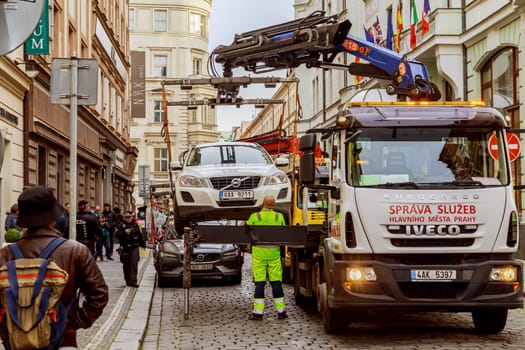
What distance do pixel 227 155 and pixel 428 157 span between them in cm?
527

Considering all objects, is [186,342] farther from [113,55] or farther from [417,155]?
[113,55]

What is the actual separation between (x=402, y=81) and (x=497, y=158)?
4361 mm

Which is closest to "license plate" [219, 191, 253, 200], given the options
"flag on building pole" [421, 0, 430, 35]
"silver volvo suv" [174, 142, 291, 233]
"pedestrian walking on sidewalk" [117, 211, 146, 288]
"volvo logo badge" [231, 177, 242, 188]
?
"silver volvo suv" [174, 142, 291, 233]

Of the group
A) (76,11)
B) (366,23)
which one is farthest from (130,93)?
(76,11)

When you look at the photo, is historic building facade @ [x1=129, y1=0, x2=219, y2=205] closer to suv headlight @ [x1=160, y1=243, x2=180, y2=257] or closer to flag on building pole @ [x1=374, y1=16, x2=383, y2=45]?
flag on building pole @ [x1=374, y1=16, x2=383, y2=45]

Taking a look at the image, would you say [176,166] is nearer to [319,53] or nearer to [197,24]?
[319,53]

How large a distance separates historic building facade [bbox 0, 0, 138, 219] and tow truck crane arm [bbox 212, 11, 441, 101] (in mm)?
2957

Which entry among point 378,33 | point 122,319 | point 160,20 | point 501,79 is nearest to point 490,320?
point 122,319

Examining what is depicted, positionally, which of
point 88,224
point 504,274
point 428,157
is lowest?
point 504,274

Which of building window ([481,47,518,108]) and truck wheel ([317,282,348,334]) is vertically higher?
building window ([481,47,518,108])

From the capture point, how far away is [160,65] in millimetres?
79375

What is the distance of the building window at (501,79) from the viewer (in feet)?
74.9

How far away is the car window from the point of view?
14633 mm

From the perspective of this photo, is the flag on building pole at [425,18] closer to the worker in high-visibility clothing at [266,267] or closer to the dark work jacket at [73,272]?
the worker in high-visibility clothing at [266,267]
